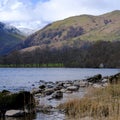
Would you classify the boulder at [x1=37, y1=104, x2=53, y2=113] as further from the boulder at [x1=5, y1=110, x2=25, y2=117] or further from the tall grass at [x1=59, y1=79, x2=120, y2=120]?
the boulder at [x1=5, y1=110, x2=25, y2=117]

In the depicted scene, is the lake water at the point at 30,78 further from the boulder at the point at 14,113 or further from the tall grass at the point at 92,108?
the tall grass at the point at 92,108

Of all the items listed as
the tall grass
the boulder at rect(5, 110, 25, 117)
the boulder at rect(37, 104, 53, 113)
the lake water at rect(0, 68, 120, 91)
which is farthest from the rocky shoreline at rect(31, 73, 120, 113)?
the lake water at rect(0, 68, 120, 91)

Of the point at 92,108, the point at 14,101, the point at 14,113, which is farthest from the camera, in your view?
the point at 14,101

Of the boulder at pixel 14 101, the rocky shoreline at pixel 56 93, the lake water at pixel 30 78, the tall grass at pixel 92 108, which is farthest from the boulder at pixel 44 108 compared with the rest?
the lake water at pixel 30 78

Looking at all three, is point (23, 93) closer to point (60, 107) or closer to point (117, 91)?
point (60, 107)

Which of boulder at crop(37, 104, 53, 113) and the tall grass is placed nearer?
the tall grass

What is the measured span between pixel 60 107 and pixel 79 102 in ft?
9.86

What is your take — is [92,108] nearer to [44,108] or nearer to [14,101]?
[44,108]

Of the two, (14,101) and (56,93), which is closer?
(14,101)

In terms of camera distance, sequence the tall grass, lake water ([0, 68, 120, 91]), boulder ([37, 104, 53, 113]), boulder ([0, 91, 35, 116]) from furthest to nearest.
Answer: lake water ([0, 68, 120, 91]) < boulder ([37, 104, 53, 113]) < boulder ([0, 91, 35, 116]) < the tall grass

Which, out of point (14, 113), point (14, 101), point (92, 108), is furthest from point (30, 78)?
point (92, 108)

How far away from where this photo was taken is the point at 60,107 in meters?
24.0

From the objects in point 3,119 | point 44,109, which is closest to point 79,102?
point 44,109

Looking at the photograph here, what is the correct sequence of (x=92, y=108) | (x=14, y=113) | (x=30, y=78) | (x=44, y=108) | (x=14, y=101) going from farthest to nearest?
(x=30, y=78)
(x=44, y=108)
(x=14, y=101)
(x=14, y=113)
(x=92, y=108)
